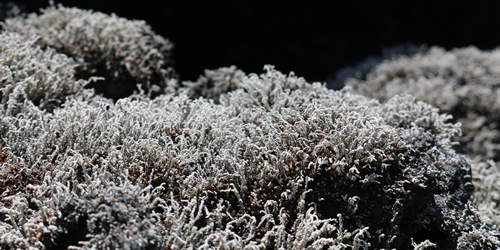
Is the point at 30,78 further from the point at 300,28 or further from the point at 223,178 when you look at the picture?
the point at 300,28

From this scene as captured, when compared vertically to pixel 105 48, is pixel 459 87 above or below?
above

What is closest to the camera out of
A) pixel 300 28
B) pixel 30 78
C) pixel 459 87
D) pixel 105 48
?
pixel 30 78

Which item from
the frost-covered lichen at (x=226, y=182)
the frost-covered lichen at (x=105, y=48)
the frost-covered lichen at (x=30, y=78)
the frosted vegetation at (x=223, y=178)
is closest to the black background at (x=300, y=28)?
the frost-covered lichen at (x=105, y=48)

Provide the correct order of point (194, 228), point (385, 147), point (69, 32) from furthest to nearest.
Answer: point (69, 32), point (385, 147), point (194, 228)

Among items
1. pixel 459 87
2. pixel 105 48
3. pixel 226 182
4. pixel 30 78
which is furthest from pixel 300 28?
pixel 226 182

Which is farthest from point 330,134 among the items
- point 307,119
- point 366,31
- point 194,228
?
point 366,31

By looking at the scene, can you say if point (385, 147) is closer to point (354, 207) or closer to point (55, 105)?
point (354, 207)

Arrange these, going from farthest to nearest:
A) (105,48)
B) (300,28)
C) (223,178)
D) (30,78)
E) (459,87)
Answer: (300,28), (459,87), (105,48), (30,78), (223,178)
